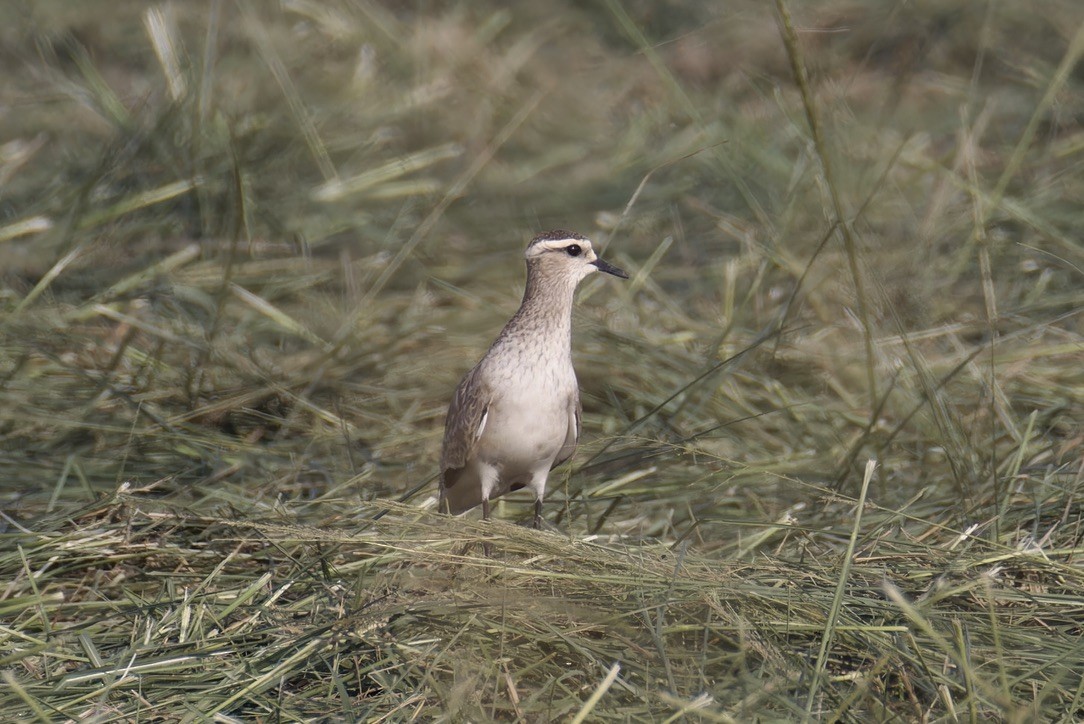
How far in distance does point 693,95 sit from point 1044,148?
6.39ft

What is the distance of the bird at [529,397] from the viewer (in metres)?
4.09

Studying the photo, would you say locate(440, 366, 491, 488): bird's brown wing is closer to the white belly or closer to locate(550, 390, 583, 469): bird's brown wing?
the white belly

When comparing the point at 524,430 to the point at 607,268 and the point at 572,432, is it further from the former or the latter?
the point at 607,268

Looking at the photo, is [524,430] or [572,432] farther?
[572,432]

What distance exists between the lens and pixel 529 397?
4.07 meters

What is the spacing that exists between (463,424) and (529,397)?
260 millimetres

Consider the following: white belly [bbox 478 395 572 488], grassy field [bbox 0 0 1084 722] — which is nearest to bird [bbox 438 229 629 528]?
white belly [bbox 478 395 572 488]

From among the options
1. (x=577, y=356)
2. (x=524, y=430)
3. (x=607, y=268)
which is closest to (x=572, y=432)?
(x=524, y=430)

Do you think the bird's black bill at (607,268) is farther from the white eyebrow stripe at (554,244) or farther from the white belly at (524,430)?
the white belly at (524,430)

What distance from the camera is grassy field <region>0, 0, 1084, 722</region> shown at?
2.94 meters

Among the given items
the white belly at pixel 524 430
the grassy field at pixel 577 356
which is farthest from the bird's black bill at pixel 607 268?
the white belly at pixel 524 430

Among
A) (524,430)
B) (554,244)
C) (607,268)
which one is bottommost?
(524,430)

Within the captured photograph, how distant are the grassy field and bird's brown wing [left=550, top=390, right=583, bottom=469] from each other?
8 centimetres

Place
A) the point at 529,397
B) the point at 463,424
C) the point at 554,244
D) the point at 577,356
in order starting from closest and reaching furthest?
the point at 529,397 → the point at 463,424 → the point at 554,244 → the point at 577,356
